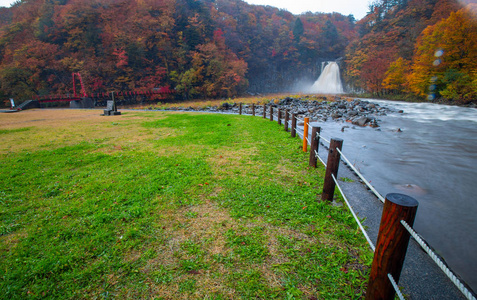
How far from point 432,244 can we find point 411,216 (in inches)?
127

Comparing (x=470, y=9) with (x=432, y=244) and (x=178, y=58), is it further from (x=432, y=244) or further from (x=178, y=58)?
(x=178, y=58)

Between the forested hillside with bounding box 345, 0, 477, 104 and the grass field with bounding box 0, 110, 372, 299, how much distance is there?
3008 cm

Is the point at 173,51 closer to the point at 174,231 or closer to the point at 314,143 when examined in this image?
the point at 314,143

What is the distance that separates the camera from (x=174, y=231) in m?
3.56

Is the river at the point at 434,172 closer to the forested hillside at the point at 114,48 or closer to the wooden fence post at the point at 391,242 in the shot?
the wooden fence post at the point at 391,242

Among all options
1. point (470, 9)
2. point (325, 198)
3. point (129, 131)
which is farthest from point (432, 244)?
point (470, 9)

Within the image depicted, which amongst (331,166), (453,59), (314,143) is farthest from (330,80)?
(331,166)

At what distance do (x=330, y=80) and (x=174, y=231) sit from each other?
81648 mm

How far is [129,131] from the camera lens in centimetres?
1141

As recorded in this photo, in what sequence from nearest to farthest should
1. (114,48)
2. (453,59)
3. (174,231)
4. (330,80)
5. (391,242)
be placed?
(391,242), (174,231), (453,59), (114,48), (330,80)

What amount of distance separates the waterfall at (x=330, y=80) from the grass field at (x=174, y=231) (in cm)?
7346

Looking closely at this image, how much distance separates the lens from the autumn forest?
2678cm

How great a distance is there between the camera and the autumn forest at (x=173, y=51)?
2678 centimetres

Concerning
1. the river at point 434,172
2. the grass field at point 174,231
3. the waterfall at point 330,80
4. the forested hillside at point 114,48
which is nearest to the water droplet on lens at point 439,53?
the river at point 434,172
